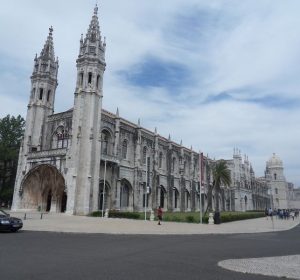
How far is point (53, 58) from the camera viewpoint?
48844mm

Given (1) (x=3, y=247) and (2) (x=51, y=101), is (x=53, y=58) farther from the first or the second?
(1) (x=3, y=247)

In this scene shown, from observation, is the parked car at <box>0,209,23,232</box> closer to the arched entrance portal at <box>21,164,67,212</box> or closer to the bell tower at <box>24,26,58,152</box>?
the arched entrance portal at <box>21,164,67,212</box>

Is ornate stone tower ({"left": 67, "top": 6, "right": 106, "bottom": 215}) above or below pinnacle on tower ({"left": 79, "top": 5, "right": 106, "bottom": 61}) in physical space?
below

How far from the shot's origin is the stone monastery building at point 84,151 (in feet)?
126

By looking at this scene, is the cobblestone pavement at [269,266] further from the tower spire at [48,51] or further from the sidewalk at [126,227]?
the tower spire at [48,51]

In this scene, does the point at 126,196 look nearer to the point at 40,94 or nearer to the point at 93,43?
the point at 40,94

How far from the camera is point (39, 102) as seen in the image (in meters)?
45.9

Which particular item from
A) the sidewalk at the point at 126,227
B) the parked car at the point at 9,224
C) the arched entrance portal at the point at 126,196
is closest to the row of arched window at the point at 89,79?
the arched entrance portal at the point at 126,196

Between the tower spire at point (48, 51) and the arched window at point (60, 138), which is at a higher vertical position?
the tower spire at point (48, 51)

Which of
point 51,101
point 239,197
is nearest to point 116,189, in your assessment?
point 51,101

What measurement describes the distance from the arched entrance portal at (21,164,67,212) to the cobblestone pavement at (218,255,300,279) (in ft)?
109

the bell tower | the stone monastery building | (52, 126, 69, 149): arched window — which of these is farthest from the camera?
the bell tower

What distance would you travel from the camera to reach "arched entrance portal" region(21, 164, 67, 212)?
134 feet

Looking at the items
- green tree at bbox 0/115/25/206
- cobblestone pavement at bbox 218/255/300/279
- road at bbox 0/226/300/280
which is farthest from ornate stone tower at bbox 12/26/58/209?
cobblestone pavement at bbox 218/255/300/279
